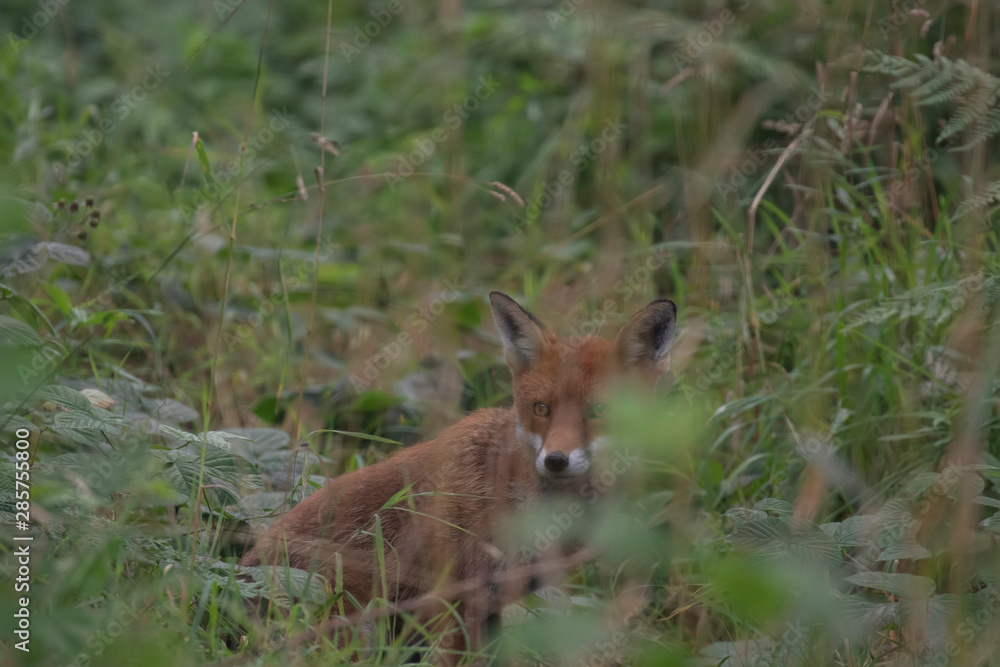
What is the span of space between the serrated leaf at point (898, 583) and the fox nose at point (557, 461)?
3.93ft

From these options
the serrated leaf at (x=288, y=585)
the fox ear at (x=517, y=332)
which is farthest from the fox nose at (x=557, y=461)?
the serrated leaf at (x=288, y=585)

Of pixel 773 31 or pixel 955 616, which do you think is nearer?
pixel 955 616

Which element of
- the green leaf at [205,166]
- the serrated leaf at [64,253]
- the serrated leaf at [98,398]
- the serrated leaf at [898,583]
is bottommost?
A: the serrated leaf at [898,583]

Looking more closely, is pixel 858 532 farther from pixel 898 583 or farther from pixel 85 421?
pixel 85 421

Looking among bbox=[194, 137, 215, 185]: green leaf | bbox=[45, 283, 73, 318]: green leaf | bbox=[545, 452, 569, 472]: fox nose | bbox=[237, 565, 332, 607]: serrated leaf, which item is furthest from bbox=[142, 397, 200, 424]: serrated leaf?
bbox=[545, 452, 569, 472]: fox nose

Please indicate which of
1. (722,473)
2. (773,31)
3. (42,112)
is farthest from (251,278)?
(773,31)

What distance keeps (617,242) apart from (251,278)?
3.19 m

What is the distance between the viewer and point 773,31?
608cm

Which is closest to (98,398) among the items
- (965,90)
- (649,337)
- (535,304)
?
(649,337)

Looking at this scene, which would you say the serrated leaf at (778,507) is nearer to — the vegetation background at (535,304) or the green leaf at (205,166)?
the vegetation background at (535,304)

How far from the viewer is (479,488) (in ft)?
12.9

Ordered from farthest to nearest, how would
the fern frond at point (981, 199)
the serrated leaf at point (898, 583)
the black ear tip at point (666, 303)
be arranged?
the black ear tip at point (666, 303)
the fern frond at point (981, 199)
the serrated leaf at point (898, 583)

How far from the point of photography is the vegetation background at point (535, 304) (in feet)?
9.31

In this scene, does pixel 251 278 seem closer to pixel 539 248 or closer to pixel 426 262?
pixel 426 262
